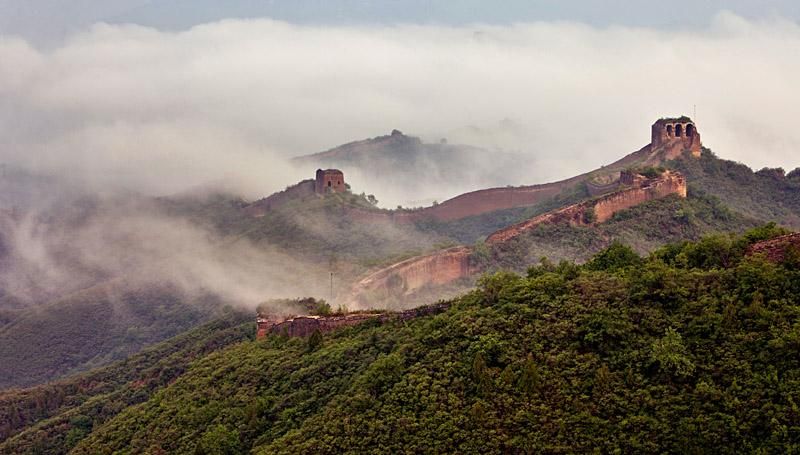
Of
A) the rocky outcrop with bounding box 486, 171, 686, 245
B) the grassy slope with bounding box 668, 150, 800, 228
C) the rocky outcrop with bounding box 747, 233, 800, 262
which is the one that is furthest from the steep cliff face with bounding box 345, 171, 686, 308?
the rocky outcrop with bounding box 747, 233, 800, 262

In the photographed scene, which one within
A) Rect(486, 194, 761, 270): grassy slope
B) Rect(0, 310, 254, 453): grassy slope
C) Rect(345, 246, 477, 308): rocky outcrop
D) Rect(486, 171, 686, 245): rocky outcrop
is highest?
Rect(486, 171, 686, 245): rocky outcrop

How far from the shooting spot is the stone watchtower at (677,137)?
63.4m

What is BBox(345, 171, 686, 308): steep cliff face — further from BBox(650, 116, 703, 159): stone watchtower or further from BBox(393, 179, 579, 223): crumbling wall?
BBox(393, 179, 579, 223): crumbling wall

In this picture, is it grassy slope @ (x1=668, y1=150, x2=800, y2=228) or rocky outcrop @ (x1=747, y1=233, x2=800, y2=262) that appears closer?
rocky outcrop @ (x1=747, y1=233, x2=800, y2=262)

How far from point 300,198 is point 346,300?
32.7m

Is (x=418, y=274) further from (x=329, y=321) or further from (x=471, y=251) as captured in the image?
(x=329, y=321)

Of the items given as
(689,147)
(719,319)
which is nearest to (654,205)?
(689,147)

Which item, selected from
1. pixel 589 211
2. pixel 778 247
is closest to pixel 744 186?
pixel 589 211

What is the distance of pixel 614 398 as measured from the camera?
74.1 ft

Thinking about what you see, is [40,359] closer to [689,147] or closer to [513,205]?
[513,205]

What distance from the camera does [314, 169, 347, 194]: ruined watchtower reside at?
8056cm

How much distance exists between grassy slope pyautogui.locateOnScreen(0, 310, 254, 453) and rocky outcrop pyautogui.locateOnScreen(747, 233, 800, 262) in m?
22.5

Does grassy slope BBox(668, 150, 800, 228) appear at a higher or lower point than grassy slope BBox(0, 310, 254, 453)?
higher

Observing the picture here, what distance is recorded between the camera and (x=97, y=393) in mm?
47844
